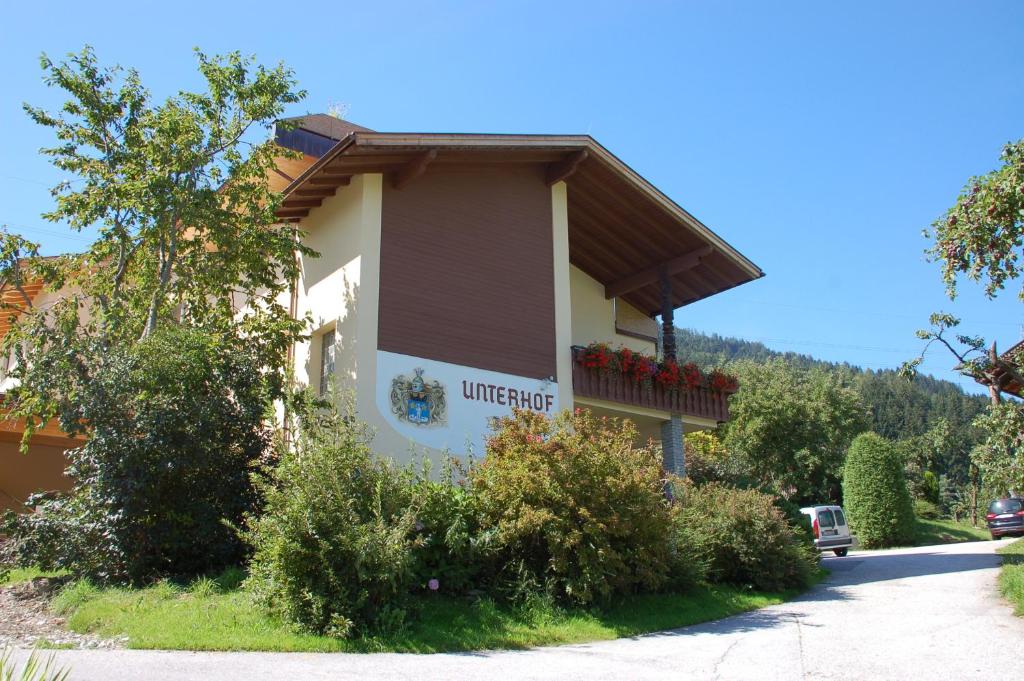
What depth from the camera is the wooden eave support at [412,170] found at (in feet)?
50.3

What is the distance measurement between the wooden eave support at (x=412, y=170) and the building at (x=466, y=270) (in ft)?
0.10

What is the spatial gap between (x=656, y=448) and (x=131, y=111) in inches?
429

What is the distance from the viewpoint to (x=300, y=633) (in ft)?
30.1

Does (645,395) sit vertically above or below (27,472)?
above

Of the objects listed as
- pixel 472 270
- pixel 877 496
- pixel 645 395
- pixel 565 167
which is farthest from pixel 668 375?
pixel 877 496

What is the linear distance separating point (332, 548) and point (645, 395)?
34.7ft

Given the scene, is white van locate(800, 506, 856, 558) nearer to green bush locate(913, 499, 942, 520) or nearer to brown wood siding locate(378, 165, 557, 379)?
brown wood siding locate(378, 165, 557, 379)

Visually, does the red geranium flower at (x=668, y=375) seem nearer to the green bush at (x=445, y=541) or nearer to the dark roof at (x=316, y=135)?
the green bush at (x=445, y=541)

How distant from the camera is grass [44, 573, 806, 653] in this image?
8.84m

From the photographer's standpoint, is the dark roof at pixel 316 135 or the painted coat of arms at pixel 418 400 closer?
the painted coat of arms at pixel 418 400

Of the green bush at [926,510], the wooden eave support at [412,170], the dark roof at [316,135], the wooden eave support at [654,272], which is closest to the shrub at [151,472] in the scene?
the wooden eave support at [412,170]

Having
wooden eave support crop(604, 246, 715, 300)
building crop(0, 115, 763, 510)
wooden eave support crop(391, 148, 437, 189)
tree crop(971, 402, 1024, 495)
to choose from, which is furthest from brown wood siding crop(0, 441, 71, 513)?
tree crop(971, 402, 1024, 495)

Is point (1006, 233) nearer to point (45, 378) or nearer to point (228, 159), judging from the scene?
point (228, 159)

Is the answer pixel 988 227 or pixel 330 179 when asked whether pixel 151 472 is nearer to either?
pixel 330 179
